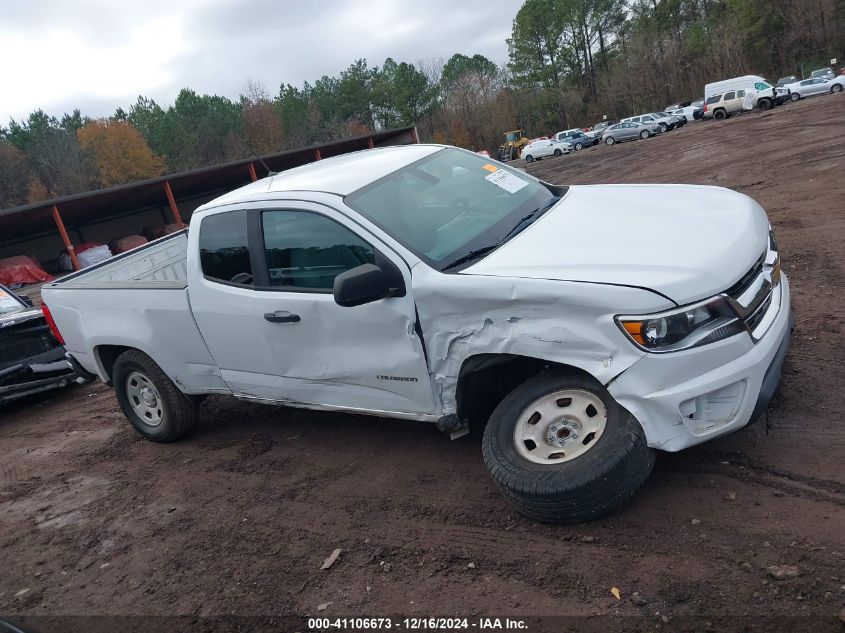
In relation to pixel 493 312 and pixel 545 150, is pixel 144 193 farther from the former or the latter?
pixel 493 312

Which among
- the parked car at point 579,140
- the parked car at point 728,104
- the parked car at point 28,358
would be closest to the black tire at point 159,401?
the parked car at point 28,358

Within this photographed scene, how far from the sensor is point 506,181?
4.71 meters

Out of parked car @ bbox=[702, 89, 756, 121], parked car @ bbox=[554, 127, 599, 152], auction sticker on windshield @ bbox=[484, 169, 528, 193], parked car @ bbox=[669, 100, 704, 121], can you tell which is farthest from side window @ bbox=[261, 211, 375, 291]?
parked car @ bbox=[554, 127, 599, 152]

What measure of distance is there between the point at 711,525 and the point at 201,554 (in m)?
2.68

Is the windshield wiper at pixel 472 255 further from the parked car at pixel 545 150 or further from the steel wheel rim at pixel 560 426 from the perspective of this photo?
the parked car at pixel 545 150

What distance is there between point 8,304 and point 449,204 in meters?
6.75

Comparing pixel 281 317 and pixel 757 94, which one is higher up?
pixel 281 317

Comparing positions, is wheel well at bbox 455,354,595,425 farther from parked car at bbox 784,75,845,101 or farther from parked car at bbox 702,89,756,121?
parked car at bbox 784,75,845,101

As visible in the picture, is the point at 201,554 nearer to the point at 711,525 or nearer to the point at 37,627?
the point at 37,627

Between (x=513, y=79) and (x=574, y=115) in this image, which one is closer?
(x=574, y=115)

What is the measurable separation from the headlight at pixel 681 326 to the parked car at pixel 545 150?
43815 mm

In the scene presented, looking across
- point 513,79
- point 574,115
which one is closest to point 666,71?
point 574,115

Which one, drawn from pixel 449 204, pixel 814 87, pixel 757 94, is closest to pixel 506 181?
pixel 449 204

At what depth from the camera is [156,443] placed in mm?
5863
